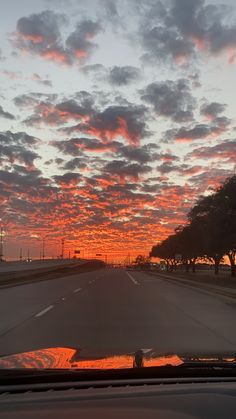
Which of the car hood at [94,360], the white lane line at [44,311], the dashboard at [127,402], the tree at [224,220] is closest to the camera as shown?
the dashboard at [127,402]

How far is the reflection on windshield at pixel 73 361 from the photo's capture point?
5762 millimetres

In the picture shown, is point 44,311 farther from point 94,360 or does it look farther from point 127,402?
point 127,402

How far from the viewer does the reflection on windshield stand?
5.76m

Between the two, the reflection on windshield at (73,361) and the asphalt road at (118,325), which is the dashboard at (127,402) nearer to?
the reflection on windshield at (73,361)

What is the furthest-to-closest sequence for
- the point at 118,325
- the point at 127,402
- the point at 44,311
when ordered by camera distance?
the point at 44,311, the point at 118,325, the point at 127,402

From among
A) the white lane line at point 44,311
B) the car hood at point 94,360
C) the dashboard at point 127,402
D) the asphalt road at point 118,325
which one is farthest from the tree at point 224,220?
the dashboard at point 127,402

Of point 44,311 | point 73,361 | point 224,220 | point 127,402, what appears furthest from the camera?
point 224,220

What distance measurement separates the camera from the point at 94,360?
620cm

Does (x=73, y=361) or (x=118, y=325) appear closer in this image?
(x=73, y=361)

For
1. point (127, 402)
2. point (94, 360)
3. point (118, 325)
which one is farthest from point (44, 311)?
point (127, 402)

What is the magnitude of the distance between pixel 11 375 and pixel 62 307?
1638cm

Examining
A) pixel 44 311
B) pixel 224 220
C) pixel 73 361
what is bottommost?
pixel 73 361

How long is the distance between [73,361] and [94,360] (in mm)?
223

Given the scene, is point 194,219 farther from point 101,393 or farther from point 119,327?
point 101,393
